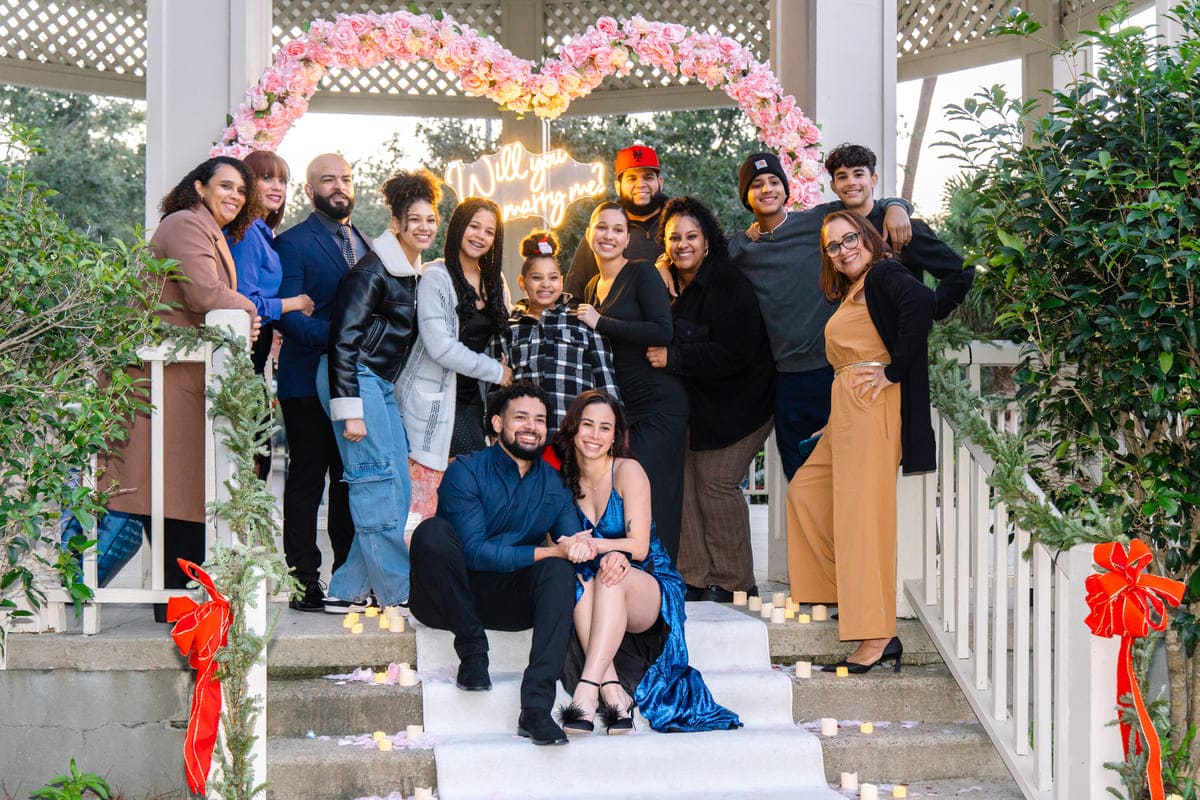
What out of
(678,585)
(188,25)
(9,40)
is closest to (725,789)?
(678,585)

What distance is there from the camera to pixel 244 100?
199 inches

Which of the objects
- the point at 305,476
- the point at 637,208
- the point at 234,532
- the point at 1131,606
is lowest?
the point at 1131,606

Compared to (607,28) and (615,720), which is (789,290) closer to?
(607,28)

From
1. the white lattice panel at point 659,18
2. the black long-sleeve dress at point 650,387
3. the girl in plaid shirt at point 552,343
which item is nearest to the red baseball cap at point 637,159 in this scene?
the black long-sleeve dress at point 650,387

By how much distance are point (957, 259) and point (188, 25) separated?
308 cm

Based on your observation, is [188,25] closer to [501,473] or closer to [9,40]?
[501,473]

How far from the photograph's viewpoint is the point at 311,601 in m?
4.36

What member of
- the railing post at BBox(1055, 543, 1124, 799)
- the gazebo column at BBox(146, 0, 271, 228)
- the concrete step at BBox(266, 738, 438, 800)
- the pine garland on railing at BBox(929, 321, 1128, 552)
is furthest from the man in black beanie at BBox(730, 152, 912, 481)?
the gazebo column at BBox(146, 0, 271, 228)

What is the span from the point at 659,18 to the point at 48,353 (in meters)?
6.49

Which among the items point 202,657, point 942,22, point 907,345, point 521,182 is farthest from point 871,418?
point 942,22

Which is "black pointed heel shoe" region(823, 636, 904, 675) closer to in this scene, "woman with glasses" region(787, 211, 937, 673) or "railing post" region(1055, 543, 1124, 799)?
"woman with glasses" region(787, 211, 937, 673)

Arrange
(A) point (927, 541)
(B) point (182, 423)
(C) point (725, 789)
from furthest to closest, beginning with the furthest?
(A) point (927, 541), (B) point (182, 423), (C) point (725, 789)

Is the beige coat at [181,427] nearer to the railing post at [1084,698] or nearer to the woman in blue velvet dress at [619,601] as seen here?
the woman in blue velvet dress at [619,601]

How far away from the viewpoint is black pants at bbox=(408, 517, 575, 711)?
3.63m
